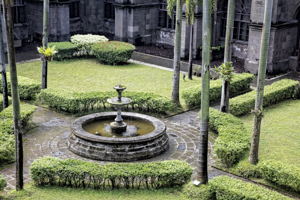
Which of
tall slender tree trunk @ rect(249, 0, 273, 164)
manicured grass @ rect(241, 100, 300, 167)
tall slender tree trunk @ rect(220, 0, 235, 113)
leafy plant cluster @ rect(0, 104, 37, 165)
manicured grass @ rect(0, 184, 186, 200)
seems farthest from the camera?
tall slender tree trunk @ rect(220, 0, 235, 113)

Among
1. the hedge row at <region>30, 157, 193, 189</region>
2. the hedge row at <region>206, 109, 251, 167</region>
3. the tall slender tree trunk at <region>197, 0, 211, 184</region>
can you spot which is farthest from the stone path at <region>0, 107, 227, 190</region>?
the tall slender tree trunk at <region>197, 0, 211, 184</region>

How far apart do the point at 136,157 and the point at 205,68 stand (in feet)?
12.2

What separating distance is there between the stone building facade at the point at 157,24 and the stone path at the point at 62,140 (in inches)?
303

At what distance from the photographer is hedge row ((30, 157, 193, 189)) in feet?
33.0

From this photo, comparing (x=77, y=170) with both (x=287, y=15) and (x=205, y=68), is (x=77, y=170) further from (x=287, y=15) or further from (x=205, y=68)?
(x=287, y=15)

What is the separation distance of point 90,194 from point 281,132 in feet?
25.3

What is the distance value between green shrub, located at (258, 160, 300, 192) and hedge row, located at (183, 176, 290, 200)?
3.84ft

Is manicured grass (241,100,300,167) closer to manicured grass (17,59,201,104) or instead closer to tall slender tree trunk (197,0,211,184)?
tall slender tree trunk (197,0,211,184)

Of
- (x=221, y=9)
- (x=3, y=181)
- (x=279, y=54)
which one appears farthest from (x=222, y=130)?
(x=221, y=9)

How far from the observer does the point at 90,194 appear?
32.5 feet

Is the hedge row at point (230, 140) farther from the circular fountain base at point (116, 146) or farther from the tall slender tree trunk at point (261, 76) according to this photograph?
the circular fountain base at point (116, 146)

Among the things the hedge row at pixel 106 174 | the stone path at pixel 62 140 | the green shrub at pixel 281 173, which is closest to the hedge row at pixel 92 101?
the stone path at pixel 62 140

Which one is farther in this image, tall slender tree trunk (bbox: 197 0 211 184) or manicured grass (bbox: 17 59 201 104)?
manicured grass (bbox: 17 59 201 104)

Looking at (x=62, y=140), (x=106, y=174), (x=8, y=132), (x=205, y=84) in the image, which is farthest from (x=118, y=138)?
(x=205, y=84)
